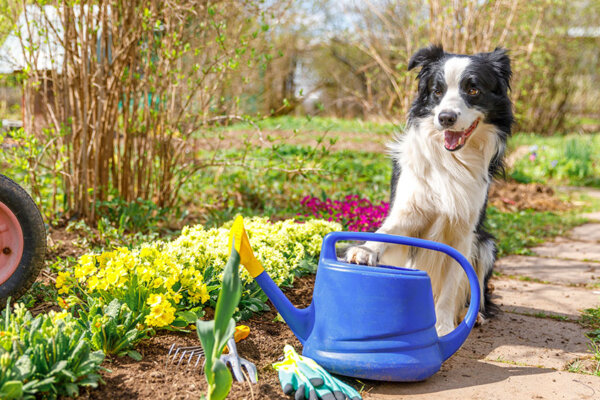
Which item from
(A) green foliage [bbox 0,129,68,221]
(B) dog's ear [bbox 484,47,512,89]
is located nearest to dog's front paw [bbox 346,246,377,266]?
(B) dog's ear [bbox 484,47,512,89]

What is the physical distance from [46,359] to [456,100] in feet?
6.78

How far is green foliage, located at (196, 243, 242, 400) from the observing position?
1.46 metres

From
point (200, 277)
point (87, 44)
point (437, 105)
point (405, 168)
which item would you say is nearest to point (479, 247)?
point (405, 168)

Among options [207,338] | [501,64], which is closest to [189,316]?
[207,338]

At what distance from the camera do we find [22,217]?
2.15 meters

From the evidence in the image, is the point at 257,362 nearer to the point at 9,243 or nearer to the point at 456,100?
the point at 9,243

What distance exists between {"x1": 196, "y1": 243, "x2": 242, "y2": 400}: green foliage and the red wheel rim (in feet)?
3.60

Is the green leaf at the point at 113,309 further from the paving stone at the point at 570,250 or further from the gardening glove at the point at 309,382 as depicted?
the paving stone at the point at 570,250

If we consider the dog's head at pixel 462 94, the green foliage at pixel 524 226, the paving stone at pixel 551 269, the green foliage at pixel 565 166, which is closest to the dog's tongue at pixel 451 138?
the dog's head at pixel 462 94

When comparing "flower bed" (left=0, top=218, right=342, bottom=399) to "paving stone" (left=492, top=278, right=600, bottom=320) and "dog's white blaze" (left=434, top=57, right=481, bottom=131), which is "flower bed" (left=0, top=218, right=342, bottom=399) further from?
"paving stone" (left=492, top=278, right=600, bottom=320)

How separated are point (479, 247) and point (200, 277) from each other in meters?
1.57

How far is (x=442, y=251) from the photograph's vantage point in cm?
203

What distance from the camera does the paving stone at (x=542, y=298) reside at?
320 cm

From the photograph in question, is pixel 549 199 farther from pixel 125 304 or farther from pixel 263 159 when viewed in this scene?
pixel 125 304
